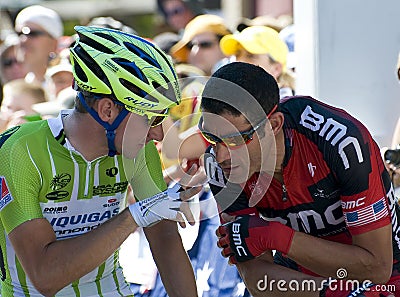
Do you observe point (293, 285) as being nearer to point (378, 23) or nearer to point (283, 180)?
point (283, 180)

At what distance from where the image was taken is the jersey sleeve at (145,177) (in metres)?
3.53

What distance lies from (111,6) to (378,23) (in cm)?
934

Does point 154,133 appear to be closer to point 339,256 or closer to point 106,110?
point 106,110

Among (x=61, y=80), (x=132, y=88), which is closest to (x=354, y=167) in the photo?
(x=132, y=88)

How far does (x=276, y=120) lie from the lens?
11.6ft

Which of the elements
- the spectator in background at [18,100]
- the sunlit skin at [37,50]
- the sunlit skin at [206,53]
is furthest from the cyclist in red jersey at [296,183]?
the sunlit skin at [37,50]

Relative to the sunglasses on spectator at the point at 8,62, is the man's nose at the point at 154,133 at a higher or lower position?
higher

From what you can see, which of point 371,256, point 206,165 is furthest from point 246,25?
point 371,256

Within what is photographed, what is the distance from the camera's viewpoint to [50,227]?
3.34m

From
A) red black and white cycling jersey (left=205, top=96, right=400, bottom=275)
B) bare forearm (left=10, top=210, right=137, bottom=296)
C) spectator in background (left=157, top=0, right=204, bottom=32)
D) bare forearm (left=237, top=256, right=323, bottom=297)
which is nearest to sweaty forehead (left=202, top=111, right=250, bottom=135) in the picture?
red black and white cycling jersey (left=205, top=96, right=400, bottom=275)

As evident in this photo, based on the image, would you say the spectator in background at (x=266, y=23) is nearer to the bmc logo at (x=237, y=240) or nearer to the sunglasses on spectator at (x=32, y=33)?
the sunglasses on spectator at (x=32, y=33)

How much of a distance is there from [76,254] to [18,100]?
12.6 ft

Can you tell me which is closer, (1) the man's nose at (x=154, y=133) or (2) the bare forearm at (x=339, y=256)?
(1) the man's nose at (x=154, y=133)

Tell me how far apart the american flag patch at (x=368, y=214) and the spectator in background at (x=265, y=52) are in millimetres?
2559
